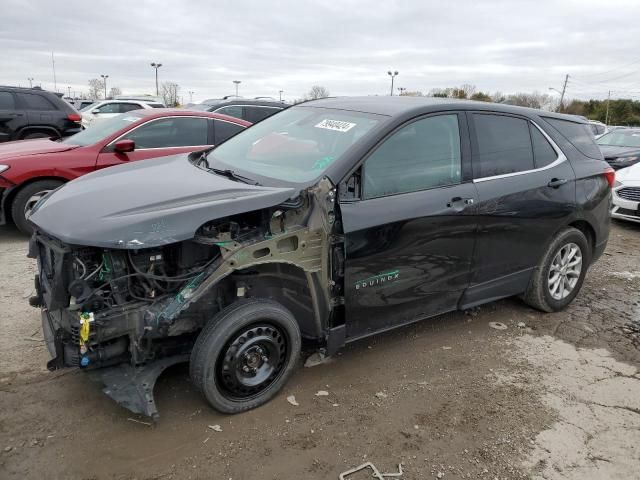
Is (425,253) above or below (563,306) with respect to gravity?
above

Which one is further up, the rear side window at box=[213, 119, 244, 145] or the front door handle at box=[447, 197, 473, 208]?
the rear side window at box=[213, 119, 244, 145]

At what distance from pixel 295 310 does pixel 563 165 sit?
2.63 metres

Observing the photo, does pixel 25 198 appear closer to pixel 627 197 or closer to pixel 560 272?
pixel 560 272

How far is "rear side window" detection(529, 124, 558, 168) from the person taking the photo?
4.08 m

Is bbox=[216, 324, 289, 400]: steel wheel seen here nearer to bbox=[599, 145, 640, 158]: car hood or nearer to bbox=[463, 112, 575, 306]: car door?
bbox=[463, 112, 575, 306]: car door

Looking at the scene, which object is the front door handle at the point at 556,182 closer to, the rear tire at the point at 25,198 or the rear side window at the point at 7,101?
the rear tire at the point at 25,198

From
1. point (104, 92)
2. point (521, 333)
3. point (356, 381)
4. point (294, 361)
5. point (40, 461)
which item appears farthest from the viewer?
point (104, 92)

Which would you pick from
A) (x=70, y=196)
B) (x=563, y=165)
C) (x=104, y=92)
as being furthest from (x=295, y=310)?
(x=104, y=92)

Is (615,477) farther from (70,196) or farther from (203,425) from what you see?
(70,196)

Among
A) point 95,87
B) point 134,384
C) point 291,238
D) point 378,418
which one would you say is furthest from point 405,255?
point 95,87

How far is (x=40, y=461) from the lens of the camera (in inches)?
100.0

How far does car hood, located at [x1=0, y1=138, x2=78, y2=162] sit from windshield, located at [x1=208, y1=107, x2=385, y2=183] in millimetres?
3041

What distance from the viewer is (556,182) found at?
4.11 meters

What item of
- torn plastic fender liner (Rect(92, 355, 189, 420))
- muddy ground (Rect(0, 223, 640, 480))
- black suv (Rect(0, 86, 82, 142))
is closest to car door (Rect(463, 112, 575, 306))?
muddy ground (Rect(0, 223, 640, 480))
